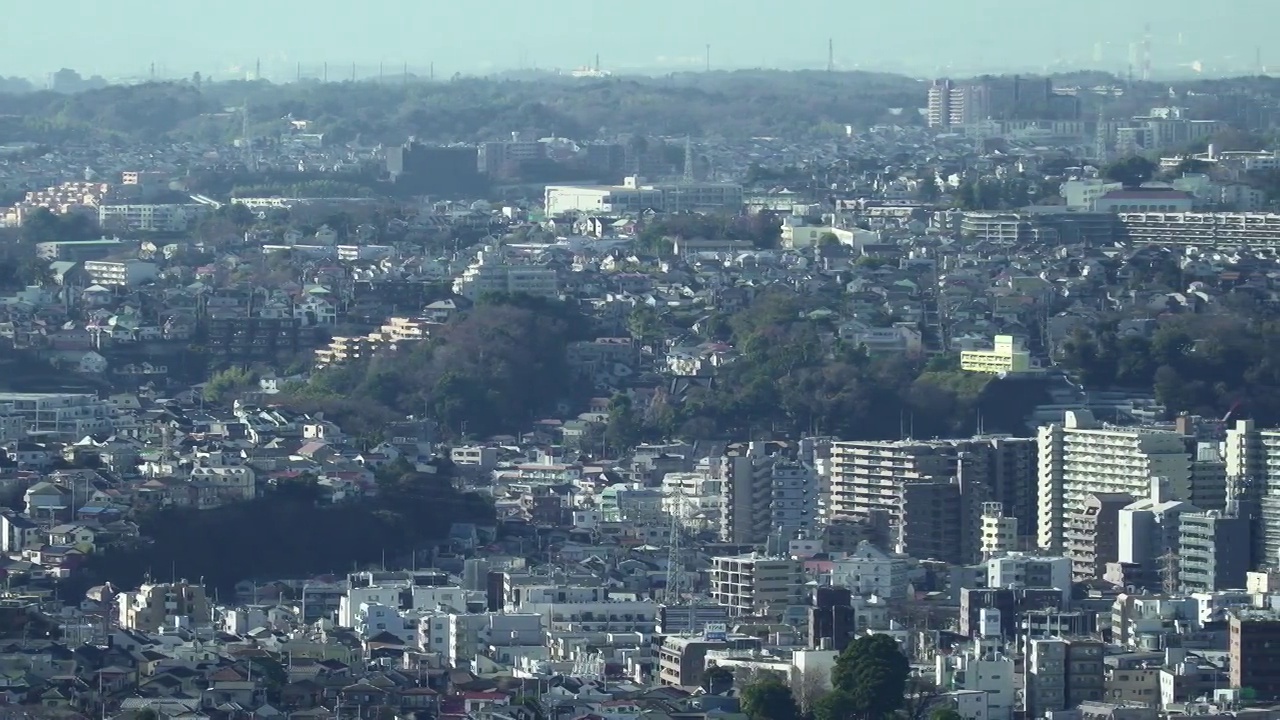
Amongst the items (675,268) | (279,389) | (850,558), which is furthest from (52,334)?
(850,558)

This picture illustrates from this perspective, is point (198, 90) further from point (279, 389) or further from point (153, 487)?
point (153, 487)

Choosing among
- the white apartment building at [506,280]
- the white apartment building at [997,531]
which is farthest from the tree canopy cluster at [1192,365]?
the white apartment building at [506,280]

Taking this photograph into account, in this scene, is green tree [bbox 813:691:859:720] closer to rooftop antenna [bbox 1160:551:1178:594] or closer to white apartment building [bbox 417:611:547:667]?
white apartment building [bbox 417:611:547:667]

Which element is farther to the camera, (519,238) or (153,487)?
(519,238)

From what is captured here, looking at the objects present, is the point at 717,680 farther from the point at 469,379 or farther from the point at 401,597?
the point at 469,379

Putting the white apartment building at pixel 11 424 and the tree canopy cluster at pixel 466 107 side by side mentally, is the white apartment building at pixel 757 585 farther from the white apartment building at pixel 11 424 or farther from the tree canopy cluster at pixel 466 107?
the tree canopy cluster at pixel 466 107

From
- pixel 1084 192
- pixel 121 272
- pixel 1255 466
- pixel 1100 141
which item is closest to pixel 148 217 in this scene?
pixel 121 272

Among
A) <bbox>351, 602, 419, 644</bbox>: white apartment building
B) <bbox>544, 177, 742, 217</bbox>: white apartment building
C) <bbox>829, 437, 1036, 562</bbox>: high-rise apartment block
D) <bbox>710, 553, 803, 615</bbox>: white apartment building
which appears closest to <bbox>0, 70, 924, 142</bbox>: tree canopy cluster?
<bbox>544, 177, 742, 217</bbox>: white apartment building
